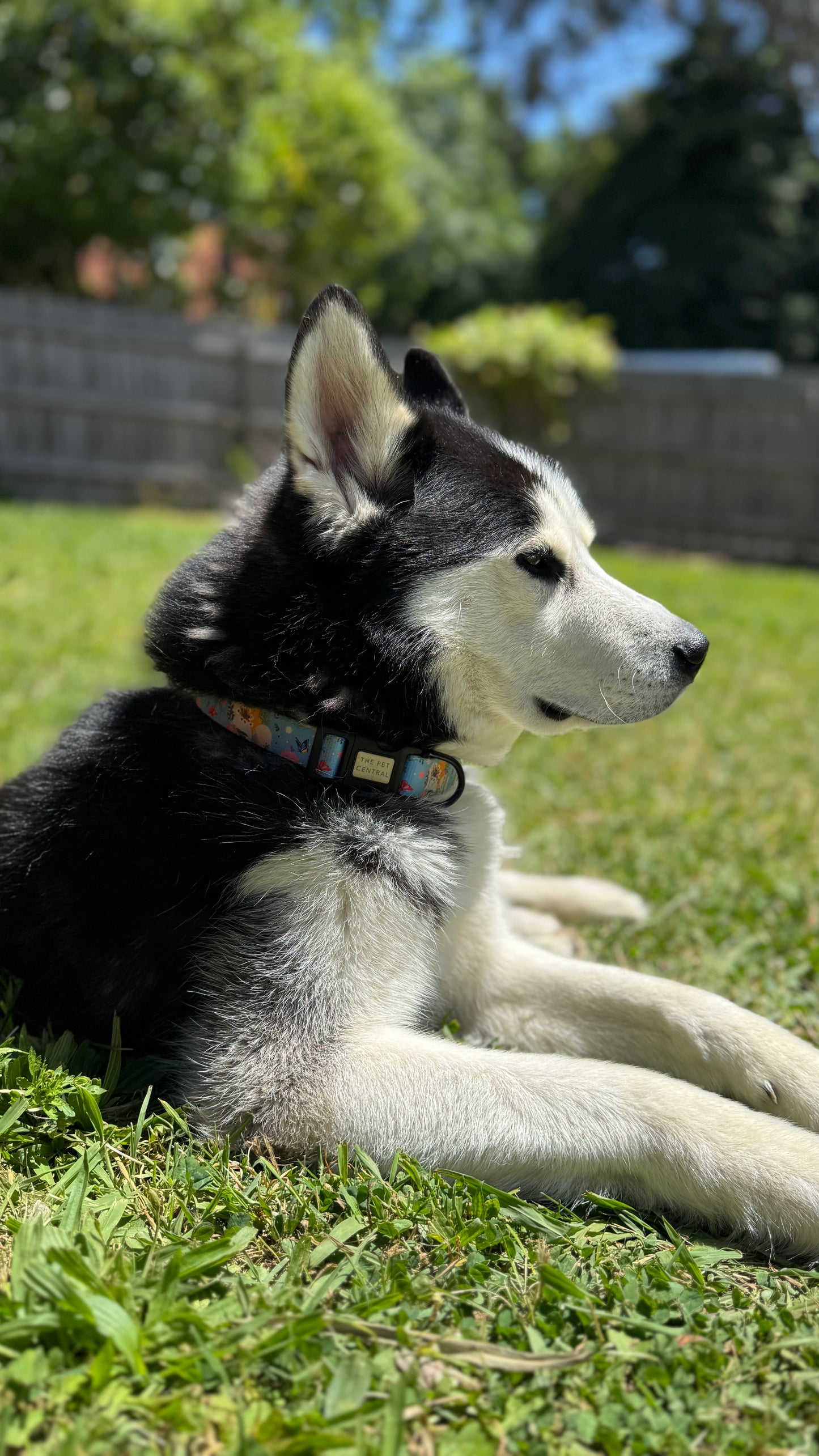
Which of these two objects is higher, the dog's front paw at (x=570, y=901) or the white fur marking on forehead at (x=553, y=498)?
the white fur marking on forehead at (x=553, y=498)

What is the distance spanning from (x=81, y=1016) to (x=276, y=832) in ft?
1.95

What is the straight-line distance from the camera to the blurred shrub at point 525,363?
13383 mm

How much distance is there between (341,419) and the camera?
217cm

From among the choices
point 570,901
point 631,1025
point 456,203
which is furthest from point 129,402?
point 456,203

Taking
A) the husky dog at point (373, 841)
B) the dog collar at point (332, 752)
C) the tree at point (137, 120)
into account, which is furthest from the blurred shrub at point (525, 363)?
the dog collar at point (332, 752)

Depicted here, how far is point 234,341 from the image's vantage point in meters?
14.1

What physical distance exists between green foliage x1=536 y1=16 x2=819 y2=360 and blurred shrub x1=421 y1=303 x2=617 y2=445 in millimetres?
10491

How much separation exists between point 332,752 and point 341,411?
0.68 meters

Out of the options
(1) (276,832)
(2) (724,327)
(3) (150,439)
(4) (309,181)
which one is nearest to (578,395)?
(3) (150,439)

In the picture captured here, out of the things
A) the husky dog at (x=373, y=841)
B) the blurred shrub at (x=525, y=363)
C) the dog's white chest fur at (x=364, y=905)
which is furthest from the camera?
the blurred shrub at (x=525, y=363)

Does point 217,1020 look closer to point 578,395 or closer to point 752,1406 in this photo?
point 752,1406

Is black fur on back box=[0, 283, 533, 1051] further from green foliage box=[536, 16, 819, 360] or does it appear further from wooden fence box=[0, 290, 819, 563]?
green foliage box=[536, 16, 819, 360]

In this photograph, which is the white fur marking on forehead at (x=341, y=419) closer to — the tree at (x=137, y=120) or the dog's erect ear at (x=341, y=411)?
the dog's erect ear at (x=341, y=411)

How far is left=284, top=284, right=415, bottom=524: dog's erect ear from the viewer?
80.0 inches
